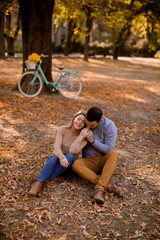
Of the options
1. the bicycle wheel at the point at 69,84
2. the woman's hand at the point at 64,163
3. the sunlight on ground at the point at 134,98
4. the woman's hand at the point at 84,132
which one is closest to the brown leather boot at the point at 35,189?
the woman's hand at the point at 64,163

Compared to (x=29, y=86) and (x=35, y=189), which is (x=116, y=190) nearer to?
(x=35, y=189)

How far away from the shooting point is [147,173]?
4070 mm

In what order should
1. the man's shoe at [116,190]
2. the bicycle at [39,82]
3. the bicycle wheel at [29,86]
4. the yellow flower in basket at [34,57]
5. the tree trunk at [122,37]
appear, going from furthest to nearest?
the tree trunk at [122,37] → the bicycle wheel at [29,86] → the bicycle at [39,82] → the yellow flower in basket at [34,57] → the man's shoe at [116,190]

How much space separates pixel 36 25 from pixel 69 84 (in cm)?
204

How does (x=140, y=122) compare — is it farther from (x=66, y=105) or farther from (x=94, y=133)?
(x=94, y=133)

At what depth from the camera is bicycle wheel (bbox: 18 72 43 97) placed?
7742 mm

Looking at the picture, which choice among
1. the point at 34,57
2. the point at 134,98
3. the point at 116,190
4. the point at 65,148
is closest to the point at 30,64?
the point at 34,57

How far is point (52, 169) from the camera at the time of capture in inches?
136

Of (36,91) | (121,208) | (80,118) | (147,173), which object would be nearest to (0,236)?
(121,208)

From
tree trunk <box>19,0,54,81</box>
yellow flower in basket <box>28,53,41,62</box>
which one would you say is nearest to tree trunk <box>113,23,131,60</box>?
tree trunk <box>19,0,54,81</box>

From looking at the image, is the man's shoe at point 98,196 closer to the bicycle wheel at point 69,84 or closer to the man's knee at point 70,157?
the man's knee at point 70,157

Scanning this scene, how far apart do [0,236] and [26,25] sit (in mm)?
6634

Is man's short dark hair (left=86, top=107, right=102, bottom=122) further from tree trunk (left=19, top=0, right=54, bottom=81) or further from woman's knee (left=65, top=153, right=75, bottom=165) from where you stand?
tree trunk (left=19, top=0, right=54, bottom=81)

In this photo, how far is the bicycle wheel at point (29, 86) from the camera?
7.74 m
